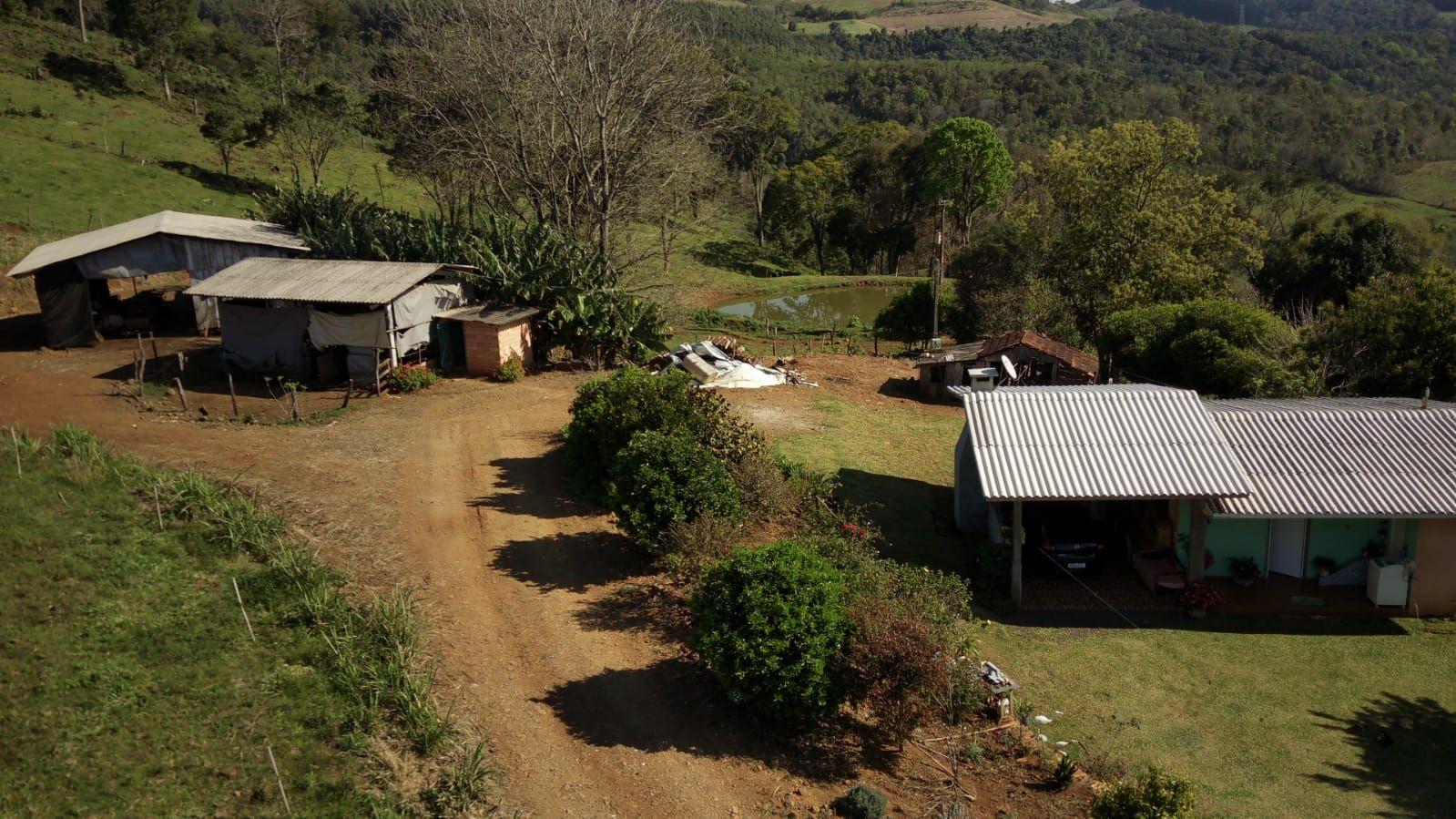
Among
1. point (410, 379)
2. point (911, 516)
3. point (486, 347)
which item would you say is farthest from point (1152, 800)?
point (486, 347)

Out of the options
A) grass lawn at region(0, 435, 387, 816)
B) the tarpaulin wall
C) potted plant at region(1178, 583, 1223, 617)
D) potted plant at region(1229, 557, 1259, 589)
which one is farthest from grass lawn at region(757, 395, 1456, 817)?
the tarpaulin wall

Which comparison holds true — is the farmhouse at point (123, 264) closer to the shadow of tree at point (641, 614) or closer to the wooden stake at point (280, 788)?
the shadow of tree at point (641, 614)

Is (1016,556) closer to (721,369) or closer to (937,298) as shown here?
(721,369)

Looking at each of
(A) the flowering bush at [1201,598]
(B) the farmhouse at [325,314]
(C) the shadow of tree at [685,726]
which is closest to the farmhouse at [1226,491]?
(A) the flowering bush at [1201,598]

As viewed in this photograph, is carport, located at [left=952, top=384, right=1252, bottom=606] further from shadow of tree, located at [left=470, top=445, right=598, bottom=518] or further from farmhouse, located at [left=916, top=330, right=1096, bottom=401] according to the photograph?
farmhouse, located at [left=916, top=330, right=1096, bottom=401]

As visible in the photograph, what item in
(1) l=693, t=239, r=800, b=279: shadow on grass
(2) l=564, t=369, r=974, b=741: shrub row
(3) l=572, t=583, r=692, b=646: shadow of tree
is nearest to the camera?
(2) l=564, t=369, r=974, b=741: shrub row

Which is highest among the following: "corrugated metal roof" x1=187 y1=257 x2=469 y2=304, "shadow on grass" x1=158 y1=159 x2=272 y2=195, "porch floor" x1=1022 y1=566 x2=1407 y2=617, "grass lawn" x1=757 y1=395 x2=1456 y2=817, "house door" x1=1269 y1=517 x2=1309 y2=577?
"shadow on grass" x1=158 y1=159 x2=272 y2=195

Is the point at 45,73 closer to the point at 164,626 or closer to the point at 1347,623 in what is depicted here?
the point at 164,626
